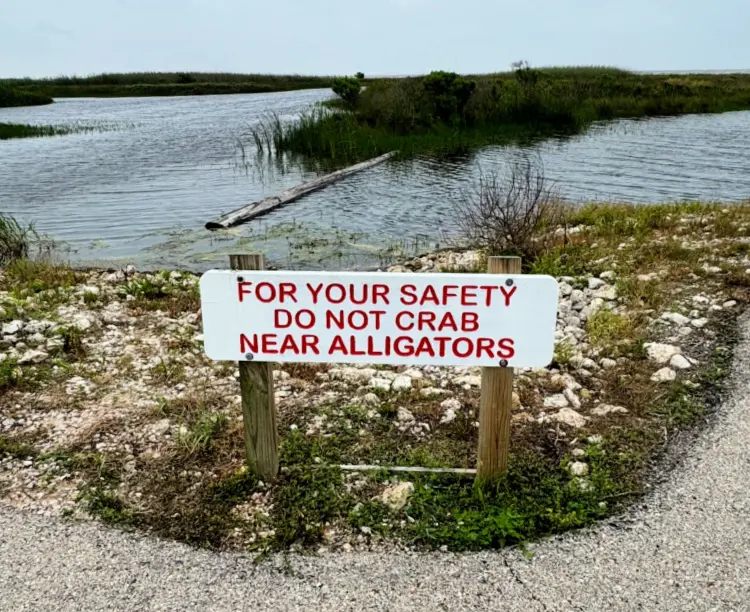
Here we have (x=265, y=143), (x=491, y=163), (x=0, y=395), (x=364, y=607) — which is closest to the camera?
(x=364, y=607)

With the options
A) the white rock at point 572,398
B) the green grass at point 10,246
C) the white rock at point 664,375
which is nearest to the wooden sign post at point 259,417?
the white rock at point 572,398

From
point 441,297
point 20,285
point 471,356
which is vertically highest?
point 441,297

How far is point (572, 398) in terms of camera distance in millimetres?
4145

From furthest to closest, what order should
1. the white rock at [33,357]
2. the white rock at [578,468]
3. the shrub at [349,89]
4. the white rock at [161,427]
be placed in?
the shrub at [349,89]
the white rock at [33,357]
the white rock at [161,427]
the white rock at [578,468]

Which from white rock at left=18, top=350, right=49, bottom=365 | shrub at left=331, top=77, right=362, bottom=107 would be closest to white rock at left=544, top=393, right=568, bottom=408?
white rock at left=18, top=350, right=49, bottom=365

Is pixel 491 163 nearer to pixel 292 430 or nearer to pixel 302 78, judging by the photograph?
pixel 292 430

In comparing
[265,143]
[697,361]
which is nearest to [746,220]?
[697,361]

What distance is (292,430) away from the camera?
3.79 metres

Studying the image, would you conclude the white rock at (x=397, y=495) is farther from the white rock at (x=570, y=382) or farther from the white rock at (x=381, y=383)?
the white rock at (x=570, y=382)

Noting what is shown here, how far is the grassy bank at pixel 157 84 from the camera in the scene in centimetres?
6319

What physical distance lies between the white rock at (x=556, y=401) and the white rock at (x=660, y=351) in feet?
3.19

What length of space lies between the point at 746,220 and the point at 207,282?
8137 millimetres

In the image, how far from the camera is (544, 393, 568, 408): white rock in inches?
160

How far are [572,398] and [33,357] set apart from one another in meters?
3.91
